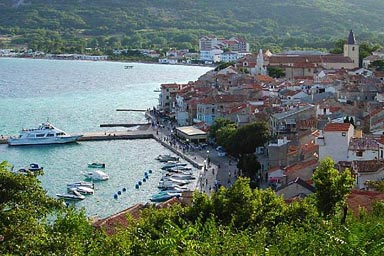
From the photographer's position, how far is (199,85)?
122ft

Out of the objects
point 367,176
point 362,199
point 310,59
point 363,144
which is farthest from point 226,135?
point 310,59

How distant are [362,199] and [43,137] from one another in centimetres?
1880

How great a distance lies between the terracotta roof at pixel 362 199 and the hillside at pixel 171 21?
69.8 m

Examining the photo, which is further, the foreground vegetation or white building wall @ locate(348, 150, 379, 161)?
white building wall @ locate(348, 150, 379, 161)

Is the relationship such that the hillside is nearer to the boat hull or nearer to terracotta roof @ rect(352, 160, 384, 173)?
the boat hull

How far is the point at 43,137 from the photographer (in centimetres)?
2803

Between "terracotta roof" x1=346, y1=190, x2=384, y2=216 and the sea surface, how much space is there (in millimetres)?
6759

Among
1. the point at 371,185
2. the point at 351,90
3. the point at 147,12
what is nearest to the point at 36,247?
the point at 371,185

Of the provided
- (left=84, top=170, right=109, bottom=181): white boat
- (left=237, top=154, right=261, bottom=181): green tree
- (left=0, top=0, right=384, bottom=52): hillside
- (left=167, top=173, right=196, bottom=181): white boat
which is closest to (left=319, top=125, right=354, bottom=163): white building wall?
(left=237, top=154, right=261, bottom=181): green tree

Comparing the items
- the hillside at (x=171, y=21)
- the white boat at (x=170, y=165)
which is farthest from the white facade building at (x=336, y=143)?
the hillside at (x=171, y=21)

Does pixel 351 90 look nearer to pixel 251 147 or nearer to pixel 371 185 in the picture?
pixel 251 147

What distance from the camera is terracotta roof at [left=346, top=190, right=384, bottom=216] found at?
1089 centimetres

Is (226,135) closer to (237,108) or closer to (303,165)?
(237,108)

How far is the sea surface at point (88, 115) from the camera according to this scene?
65.4 feet
